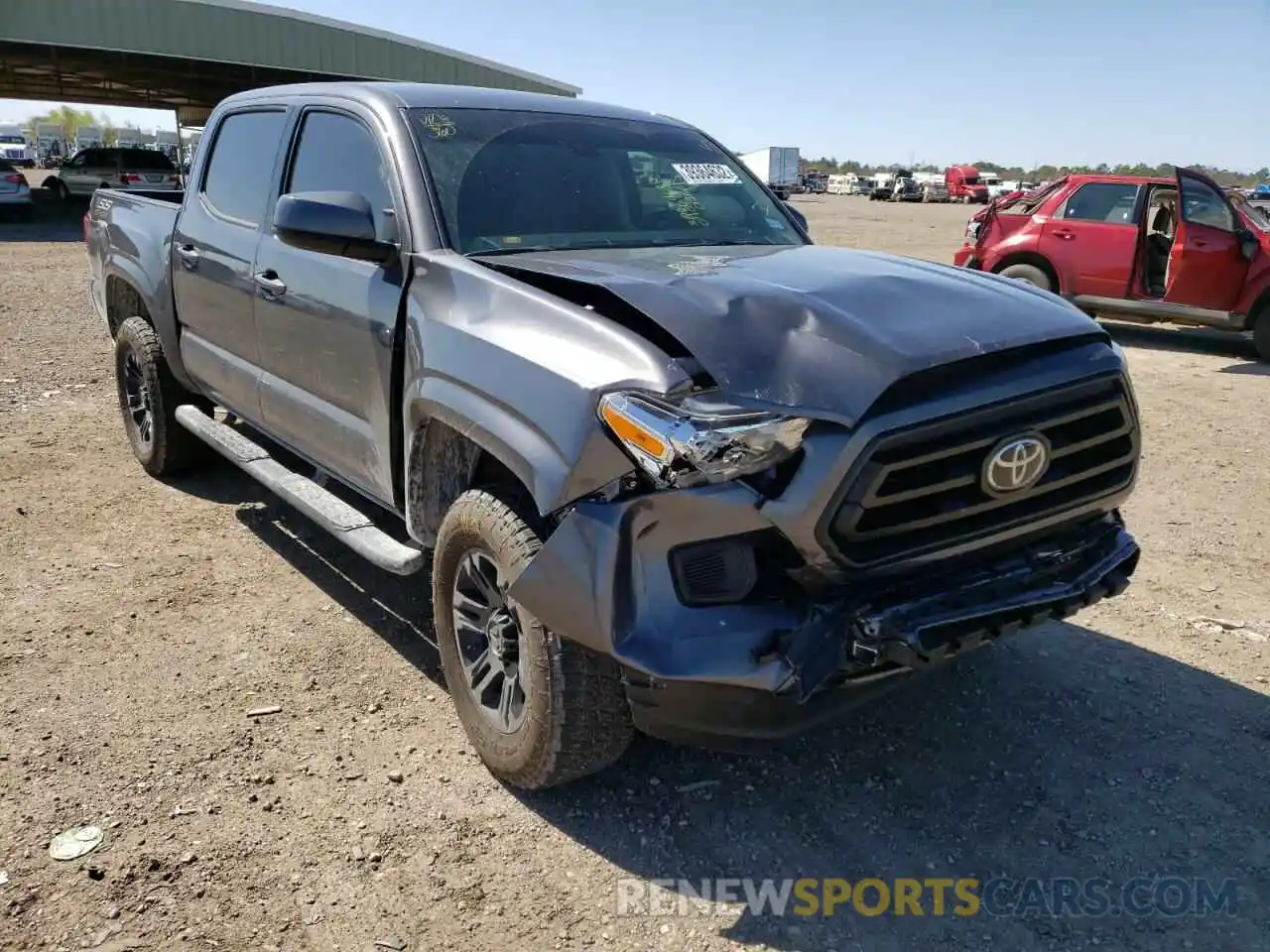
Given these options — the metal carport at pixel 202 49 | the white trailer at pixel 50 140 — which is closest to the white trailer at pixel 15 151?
the white trailer at pixel 50 140

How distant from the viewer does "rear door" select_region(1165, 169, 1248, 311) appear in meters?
9.67

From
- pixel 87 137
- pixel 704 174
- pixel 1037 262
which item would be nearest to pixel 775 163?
pixel 1037 262

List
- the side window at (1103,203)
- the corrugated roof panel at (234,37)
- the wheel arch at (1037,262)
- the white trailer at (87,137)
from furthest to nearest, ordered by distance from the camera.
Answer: the white trailer at (87,137) → the corrugated roof panel at (234,37) → the wheel arch at (1037,262) → the side window at (1103,203)

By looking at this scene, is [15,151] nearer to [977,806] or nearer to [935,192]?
[935,192]

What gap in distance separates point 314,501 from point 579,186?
156cm

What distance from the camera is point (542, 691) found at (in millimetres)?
2635

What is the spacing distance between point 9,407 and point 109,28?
776 inches

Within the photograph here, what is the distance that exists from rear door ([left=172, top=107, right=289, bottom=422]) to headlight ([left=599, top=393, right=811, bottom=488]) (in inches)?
99.7

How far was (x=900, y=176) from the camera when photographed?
212 feet

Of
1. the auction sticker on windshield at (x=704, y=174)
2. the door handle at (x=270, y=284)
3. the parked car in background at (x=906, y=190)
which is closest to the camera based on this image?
the door handle at (x=270, y=284)

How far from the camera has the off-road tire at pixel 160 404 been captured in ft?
17.5

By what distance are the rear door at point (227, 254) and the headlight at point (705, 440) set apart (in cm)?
253

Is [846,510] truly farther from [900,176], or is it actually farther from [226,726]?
[900,176]

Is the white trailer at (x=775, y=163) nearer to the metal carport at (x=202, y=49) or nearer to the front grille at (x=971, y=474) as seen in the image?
the metal carport at (x=202, y=49)
